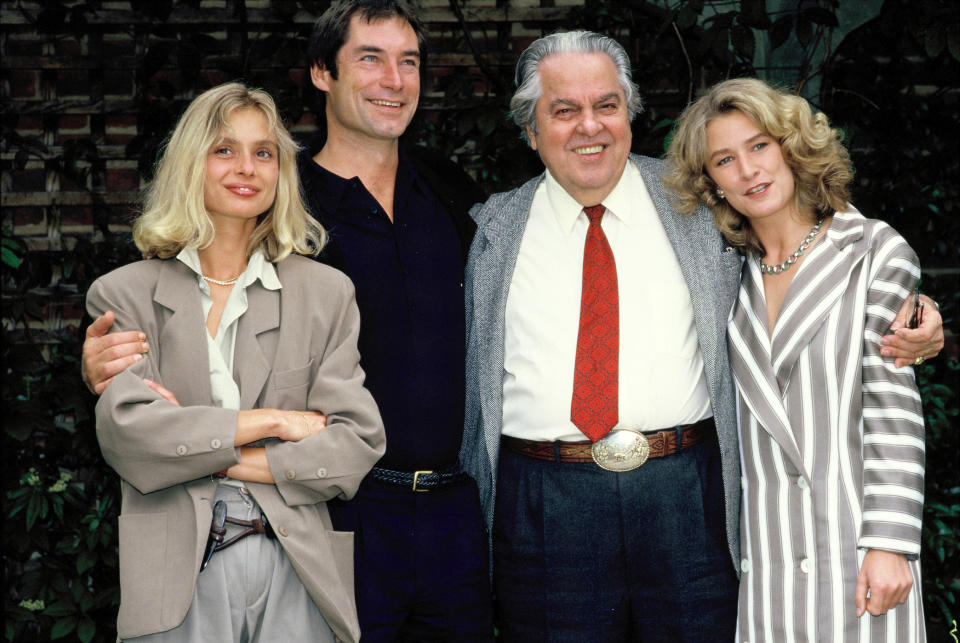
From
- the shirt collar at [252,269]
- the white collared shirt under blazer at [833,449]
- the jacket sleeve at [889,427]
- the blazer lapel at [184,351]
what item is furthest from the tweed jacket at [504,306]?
the blazer lapel at [184,351]

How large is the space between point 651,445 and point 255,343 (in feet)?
3.14

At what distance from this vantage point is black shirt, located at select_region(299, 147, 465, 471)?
2445 millimetres

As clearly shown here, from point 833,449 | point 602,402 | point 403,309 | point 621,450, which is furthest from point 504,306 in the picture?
point 833,449

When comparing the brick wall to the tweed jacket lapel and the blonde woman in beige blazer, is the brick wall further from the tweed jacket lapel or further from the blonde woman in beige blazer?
the blonde woman in beige blazer

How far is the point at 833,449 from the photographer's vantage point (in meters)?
2.14

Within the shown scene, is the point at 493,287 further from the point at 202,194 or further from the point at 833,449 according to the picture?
the point at 833,449

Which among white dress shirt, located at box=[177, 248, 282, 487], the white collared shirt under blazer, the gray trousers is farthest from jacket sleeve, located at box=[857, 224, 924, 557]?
white dress shirt, located at box=[177, 248, 282, 487]

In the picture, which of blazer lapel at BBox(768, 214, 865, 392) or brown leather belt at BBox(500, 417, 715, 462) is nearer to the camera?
blazer lapel at BBox(768, 214, 865, 392)

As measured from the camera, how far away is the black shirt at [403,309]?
2.45 meters

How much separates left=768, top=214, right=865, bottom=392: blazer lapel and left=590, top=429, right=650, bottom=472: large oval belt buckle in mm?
351

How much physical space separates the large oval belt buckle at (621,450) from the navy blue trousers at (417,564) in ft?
1.23

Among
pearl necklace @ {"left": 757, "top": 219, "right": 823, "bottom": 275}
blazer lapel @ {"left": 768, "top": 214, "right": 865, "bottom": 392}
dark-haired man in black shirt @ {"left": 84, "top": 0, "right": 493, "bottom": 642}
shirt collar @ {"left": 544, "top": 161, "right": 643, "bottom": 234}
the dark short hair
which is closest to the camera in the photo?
blazer lapel @ {"left": 768, "top": 214, "right": 865, "bottom": 392}

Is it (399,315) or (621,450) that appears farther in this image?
(399,315)

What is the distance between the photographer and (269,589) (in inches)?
79.4
